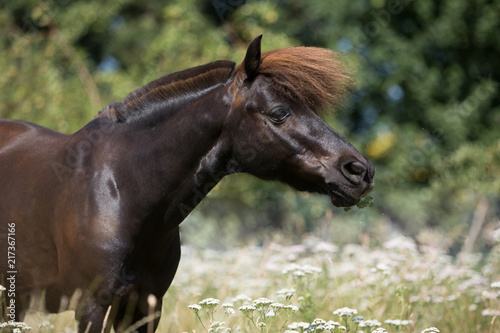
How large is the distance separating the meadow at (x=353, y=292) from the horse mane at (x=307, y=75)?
107 cm

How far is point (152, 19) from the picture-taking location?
535 inches

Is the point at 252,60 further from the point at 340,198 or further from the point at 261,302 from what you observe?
the point at 261,302

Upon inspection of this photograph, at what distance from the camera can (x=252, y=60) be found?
10.2ft

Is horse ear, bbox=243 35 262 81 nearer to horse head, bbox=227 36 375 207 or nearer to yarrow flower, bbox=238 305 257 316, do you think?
horse head, bbox=227 36 375 207

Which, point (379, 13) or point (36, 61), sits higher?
point (379, 13)

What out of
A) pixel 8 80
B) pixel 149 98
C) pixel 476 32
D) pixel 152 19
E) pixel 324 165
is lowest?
pixel 324 165

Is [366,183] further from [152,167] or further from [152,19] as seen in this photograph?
[152,19]

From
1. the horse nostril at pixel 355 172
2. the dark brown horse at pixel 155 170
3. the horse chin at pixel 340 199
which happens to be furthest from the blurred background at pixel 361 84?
the horse nostril at pixel 355 172

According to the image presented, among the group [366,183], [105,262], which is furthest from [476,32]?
[105,262]

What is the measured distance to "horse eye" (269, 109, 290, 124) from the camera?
303 centimetres

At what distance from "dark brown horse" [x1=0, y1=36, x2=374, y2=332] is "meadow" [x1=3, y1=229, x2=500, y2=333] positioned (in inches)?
Result: 23.5

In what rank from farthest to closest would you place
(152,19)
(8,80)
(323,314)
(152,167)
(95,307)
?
(152,19) → (8,80) → (323,314) → (152,167) → (95,307)

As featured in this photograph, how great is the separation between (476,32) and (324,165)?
949 cm

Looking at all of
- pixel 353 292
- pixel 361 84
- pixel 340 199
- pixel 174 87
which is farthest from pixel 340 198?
pixel 361 84
